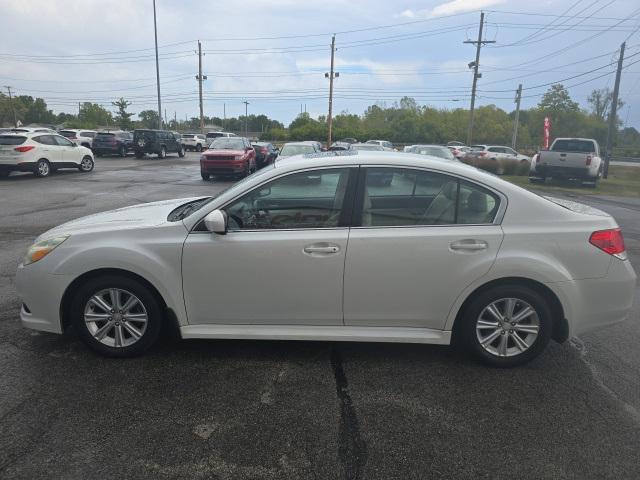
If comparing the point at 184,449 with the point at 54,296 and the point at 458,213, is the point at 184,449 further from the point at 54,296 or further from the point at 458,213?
the point at 458,213

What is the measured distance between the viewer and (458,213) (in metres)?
3.58

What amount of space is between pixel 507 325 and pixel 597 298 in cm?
71

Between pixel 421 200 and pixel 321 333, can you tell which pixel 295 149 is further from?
pixel 321 333

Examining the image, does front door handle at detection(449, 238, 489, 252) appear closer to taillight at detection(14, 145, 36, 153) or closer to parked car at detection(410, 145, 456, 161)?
parked car at detection(410, 145, 456, 161)

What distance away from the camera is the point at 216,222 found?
136 inches

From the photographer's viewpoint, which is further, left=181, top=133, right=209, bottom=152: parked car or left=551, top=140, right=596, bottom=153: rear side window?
left=181, top=133, right=209, bottom=152: parked car

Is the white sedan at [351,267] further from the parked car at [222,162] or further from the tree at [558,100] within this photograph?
the tree at [558,100]

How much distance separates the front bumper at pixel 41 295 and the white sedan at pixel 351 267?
1cm

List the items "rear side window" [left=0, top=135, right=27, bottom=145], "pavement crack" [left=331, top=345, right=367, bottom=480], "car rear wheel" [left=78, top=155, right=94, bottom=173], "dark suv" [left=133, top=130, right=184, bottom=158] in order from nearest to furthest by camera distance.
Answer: "pavement crack" [left=331, top=345, right=367, bottom=480] < "rear side window" [left=0, top=135, right=27, bottom=145] < "car rear wheel" [left=78, top=155, right=94, bottom=173] < "dark suv" [left=133, top=130, right=184, bottom=158]

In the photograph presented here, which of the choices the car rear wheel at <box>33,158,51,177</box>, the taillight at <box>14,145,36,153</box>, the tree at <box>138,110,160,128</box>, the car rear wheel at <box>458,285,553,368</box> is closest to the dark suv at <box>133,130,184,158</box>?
the car rear wheel at <box>33,158,51,177</box>

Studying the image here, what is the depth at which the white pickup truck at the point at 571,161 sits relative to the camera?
18641 mm

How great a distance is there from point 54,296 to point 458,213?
3.21m

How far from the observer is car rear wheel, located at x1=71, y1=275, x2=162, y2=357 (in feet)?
11.9

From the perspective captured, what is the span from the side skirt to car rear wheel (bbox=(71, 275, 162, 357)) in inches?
12.0
